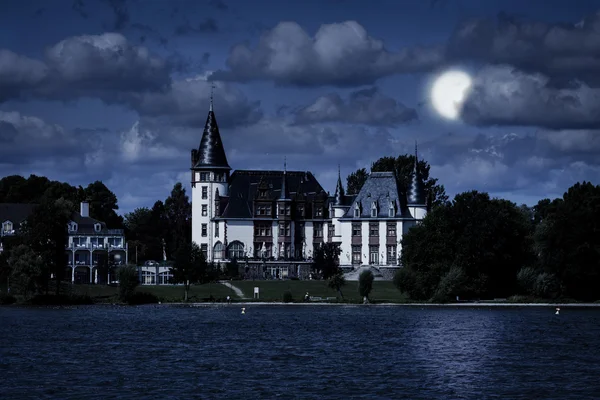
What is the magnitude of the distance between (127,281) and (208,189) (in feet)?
141

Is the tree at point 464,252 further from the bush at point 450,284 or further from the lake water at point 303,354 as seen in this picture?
the lake water at point 303,354

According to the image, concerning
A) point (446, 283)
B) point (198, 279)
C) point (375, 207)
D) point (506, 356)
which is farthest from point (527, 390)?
point (375, 207)

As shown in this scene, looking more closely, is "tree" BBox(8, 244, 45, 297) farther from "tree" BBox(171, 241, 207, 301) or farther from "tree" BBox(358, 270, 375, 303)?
"tree" BBox(358, 270, 375, 303)

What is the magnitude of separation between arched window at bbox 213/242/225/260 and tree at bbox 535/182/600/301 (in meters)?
54.9

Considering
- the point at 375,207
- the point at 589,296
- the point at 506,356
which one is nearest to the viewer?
the point at 506,356

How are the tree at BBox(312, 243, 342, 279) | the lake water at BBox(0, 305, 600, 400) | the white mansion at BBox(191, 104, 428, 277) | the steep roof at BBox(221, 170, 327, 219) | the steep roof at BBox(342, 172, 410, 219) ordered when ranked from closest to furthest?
the lake water at BBox(0, 305, 600, 400), the tree at BBox(312, 243, 342, 279), the steep roof at BBox(342, 172, 410, 219), the white mansion at BBox(191, 104, 428, 277), the steep roof at BBox(221, 170, 327, 219)

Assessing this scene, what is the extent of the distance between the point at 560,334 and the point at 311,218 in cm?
8053

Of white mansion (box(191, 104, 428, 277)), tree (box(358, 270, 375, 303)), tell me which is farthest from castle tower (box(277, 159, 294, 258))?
tree (box(358, 270, 375, 303))

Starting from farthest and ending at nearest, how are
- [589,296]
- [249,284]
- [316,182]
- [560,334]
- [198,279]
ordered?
[316,182]
[249,284]
[198,279]
[589,296]
[560,334]

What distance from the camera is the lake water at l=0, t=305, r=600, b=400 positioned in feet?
182

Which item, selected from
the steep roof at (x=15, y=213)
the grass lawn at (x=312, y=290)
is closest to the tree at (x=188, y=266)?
the grass lawn at (x=312, y=290)

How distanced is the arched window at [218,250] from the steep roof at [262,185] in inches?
151

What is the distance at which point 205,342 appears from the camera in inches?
3081

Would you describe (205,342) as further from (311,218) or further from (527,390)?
(311,218)
